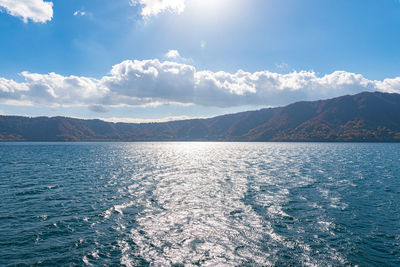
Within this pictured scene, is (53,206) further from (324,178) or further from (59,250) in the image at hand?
(324,178)

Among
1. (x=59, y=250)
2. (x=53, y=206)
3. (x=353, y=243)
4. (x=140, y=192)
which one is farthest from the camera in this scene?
(x=140, y=192)

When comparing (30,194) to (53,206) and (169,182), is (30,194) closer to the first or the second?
(53,206)

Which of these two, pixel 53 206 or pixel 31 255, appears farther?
pixel 53 206

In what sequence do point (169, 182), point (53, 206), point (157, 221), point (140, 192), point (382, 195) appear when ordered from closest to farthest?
point (157, 221)
point (53, 206)
point (382, 195)
point (140, 192)
point (169, 182)

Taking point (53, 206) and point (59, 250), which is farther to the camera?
point (53, 206)

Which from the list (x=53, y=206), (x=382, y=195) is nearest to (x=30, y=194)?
(x=53, y=206)

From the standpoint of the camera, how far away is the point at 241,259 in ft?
56.9

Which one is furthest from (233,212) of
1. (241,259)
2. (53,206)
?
(53,206)

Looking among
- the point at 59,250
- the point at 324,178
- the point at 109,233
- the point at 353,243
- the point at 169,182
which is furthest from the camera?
the point at 324,178

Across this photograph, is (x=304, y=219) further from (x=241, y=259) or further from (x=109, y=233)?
(x=109, y=233)

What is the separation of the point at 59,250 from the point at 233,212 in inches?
729

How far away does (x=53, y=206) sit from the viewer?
30266mm

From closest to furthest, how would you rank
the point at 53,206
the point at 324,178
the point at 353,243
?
1. the point at 353,243
2. the point at 53,206
3. the point at 324,178

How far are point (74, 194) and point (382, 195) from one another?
49266 millimetres
